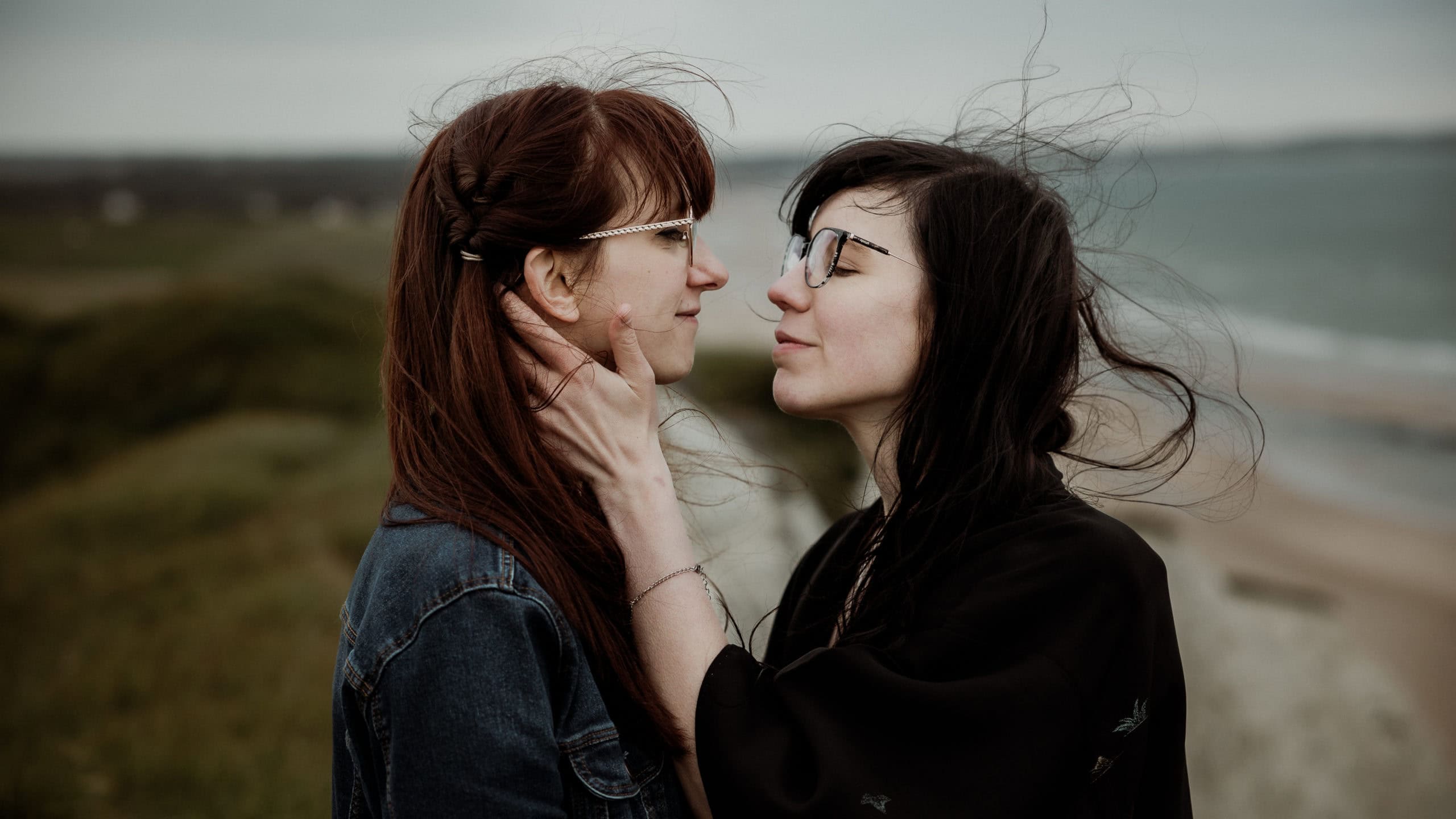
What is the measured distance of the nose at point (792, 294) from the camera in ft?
8.80

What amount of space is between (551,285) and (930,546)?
1.12 metres

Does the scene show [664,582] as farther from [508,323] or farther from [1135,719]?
[1135,719]

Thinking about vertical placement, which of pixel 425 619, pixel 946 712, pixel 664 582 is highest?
Answer: pixel 425 619

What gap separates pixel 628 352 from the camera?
7.90 ft

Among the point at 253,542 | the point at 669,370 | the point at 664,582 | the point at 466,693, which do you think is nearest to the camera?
the point at 466,693

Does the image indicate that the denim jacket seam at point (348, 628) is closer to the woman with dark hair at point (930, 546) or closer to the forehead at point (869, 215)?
the woman with dark hair at point (930, 546)

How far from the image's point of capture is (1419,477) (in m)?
13.9

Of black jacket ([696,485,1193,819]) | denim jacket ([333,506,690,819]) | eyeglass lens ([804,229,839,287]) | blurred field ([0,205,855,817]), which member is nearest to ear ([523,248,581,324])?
denim jacket ([333,506,690,819])

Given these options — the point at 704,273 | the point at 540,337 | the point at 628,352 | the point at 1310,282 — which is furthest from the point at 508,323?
the point at 1310,282

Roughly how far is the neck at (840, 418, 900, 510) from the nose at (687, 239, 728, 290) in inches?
20.9

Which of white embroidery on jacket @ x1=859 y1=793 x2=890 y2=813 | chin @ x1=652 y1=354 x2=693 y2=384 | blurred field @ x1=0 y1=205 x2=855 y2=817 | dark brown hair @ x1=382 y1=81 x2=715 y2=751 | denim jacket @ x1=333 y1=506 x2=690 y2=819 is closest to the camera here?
denim jacket @ x1=333 y1=506 x2=690 y2=819

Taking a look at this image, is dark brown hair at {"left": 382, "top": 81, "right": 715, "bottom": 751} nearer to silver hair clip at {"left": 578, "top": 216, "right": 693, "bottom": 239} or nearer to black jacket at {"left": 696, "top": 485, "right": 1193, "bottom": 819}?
silver hair clip at {"left": 578, "top": 216, "right": 693, "bottom": 239}

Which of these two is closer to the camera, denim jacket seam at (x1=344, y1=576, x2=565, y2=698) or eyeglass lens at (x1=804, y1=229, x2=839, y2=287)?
denim jacket seam at (x1=344, y1=576, x2=565, y2=698)

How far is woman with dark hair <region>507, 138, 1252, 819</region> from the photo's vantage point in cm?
202
